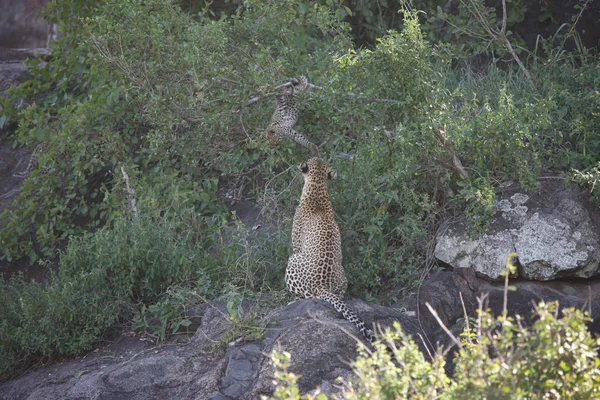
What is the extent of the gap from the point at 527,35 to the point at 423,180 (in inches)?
161

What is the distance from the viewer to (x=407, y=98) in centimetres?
865

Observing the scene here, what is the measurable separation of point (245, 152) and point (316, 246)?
2.22 metres

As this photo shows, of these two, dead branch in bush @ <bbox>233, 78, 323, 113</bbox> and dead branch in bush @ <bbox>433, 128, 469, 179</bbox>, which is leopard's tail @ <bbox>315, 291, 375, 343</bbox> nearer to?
dead branch in bush @ <bbox>433, 128, 469, 179</bbox>

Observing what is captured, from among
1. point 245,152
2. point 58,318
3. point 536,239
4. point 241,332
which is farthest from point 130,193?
point 536,239

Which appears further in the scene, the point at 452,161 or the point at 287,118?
the point at 287,118

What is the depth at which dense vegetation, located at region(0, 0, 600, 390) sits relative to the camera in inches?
340

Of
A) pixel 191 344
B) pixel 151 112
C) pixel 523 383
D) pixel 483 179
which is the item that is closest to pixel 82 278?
pixel 191 344

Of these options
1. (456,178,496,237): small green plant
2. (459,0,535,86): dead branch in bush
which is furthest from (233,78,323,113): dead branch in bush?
(459,0,535,86): dead branch in bush

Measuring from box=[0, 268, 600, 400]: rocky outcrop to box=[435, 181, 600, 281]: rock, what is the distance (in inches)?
5.9

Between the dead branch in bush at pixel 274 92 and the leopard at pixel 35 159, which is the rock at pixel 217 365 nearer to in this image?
the dead branch in bush at pixel 274 92

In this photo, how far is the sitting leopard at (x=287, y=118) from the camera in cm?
959

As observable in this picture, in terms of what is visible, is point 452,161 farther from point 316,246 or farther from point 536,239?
point 316,246

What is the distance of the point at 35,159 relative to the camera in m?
12.3

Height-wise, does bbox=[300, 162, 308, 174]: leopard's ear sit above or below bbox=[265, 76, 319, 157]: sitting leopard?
below
